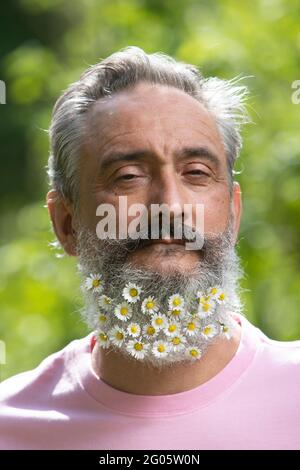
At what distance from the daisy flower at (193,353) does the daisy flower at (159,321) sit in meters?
0.10

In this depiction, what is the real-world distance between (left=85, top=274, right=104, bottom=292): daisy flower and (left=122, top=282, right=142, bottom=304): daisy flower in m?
0.13

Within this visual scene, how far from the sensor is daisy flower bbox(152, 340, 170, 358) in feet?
8.62

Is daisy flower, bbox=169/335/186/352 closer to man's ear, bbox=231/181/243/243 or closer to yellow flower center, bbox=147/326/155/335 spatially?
yellow flower center, bbox=147/326/155/335

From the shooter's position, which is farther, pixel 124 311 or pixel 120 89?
pixel 120 89

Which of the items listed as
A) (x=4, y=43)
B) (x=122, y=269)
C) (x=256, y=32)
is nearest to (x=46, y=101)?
(x=256, y=32)

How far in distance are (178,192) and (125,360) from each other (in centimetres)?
53

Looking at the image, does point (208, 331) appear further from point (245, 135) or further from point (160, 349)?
point (245, 135)

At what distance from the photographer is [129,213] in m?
2.66

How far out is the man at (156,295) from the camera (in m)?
2.62

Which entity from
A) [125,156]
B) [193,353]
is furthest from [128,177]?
[193,353]

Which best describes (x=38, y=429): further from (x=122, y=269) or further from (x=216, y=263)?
(x=216, y=263)

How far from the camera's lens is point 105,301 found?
2.77m

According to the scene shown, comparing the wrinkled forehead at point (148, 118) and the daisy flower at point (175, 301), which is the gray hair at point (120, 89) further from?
the daisy flower at point (175, 301)

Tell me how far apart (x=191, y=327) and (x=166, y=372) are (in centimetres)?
16
